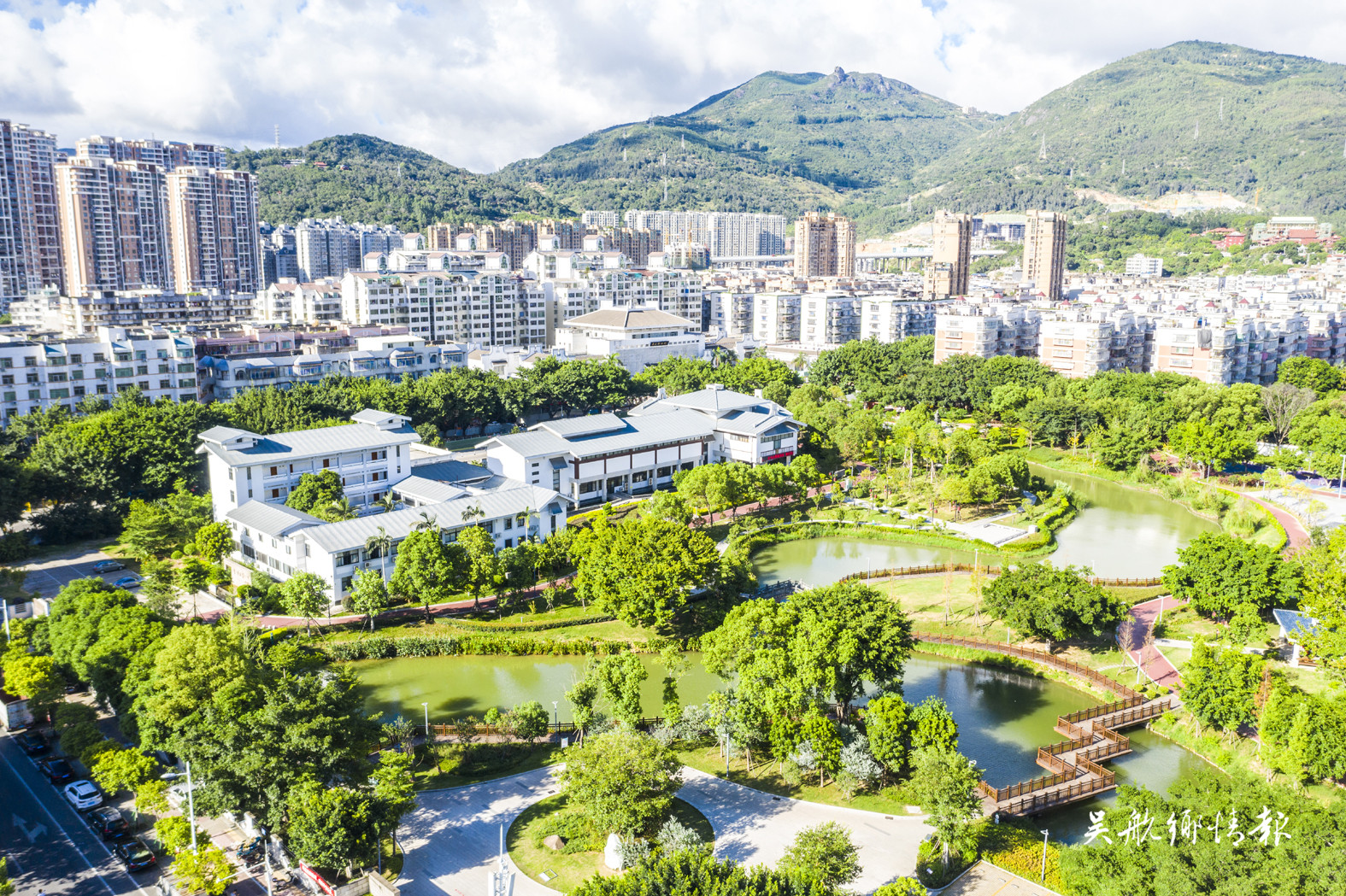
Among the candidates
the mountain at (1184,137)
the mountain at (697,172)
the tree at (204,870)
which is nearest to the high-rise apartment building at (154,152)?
the mountain at (697,172)

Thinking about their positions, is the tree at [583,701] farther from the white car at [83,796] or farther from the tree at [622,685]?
the white car at [83,796]

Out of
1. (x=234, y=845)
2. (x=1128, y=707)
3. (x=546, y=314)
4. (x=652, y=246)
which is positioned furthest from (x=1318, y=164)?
(x=234, y=845)

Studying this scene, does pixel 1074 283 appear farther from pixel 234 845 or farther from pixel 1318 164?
pixel 234 845

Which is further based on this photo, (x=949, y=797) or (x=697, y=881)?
(x=949, y=797)

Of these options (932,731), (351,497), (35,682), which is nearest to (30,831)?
(35,682)

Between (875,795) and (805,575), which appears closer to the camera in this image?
(875,795)

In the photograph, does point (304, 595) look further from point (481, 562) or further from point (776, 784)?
point (776, 784)
